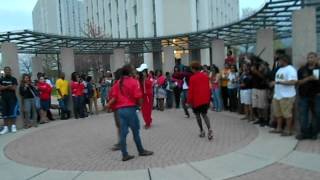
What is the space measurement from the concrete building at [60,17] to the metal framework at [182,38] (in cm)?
4843

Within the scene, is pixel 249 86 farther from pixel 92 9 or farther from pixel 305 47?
pixel 92 9

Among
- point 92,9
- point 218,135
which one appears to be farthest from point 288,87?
point 92,9

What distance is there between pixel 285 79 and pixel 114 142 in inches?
176

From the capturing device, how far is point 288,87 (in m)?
10.2

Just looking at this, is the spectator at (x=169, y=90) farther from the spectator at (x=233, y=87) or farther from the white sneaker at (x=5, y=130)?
the white sneaker at (x=5, y=130)

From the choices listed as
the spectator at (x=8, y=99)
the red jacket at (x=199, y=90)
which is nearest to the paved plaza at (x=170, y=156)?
the red jacket at (x=199, y=90)

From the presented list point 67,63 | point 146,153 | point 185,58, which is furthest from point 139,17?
point 146,153

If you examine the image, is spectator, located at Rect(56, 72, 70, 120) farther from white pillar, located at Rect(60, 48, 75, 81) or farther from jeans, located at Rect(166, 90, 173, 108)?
jeans, located at Rect(166, 90, 173, 108)

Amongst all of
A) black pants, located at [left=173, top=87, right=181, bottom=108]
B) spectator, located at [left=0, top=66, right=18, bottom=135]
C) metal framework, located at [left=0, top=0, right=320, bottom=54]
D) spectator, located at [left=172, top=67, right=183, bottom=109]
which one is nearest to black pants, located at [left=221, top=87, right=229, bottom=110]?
spectator, located at [left=172, top=67, right=183, bottom=109]

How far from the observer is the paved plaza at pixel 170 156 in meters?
7.90

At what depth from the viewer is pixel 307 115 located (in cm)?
1012

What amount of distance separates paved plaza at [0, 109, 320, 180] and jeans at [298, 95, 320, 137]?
403 mm

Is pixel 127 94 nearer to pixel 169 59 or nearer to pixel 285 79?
pixel 285 79

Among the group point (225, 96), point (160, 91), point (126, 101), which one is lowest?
point (225, 96)
